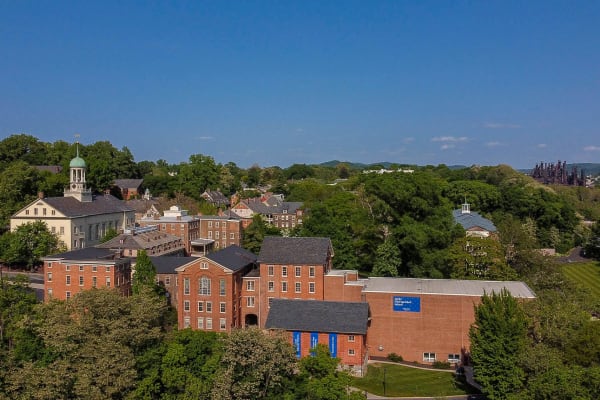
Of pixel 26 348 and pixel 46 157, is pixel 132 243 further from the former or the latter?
pixel 46 157

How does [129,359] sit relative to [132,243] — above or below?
below

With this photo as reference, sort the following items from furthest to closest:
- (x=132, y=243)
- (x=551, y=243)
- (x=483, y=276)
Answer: (x=551, y=243) → (x=132, y=243) → (x=483, y=276)

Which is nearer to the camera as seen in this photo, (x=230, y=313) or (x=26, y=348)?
(x=26, y=348)

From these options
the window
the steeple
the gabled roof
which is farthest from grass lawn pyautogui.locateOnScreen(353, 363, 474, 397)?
the gabled roof

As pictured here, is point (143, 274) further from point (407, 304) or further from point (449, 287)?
point (449, 287)

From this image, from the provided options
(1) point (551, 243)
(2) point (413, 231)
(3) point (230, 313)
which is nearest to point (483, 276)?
(2) point (413, 231)

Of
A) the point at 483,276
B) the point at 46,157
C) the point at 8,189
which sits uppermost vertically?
the point at 46,157
